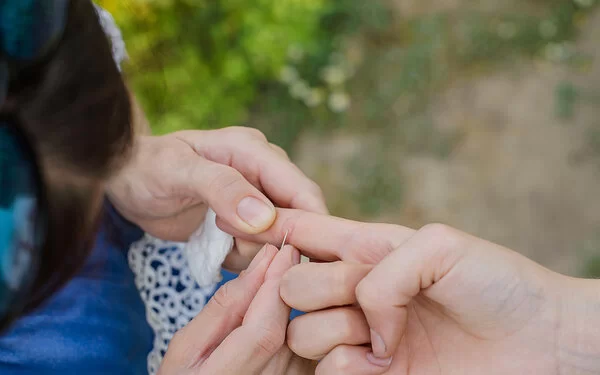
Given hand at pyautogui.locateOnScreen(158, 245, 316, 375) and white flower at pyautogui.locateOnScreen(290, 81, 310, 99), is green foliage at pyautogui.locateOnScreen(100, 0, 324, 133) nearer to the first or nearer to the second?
white flower at pyautogui.locateOnScreen(290, 81, 310, 99)

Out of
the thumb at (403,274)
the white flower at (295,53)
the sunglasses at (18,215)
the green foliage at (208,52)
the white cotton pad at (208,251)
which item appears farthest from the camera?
the white flower at (295,53)

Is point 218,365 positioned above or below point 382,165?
above

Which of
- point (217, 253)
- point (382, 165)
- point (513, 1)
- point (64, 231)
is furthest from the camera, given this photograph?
point (513, 1)

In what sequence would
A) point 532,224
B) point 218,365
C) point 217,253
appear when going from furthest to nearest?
point 532,224, point 217,253, point 218,365

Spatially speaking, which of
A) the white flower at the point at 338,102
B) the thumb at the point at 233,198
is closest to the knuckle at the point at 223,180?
the thumb at the point at 233,198

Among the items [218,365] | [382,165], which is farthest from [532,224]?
[218,365]

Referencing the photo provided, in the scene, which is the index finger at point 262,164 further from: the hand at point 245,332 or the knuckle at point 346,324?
the knuckle at point 346,324

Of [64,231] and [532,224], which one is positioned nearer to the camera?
[64,231]

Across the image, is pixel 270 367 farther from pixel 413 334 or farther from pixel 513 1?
pixel 513 1

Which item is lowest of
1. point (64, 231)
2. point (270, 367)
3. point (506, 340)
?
point (270, 367)
